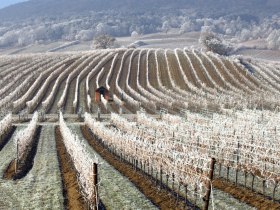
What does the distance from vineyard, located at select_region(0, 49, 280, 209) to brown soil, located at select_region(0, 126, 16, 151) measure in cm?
11

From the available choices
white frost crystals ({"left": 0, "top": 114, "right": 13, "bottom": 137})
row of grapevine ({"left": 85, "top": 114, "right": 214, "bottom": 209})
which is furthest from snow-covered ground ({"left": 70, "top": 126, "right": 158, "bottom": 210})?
white frost crystals ({"left": 0, "top": 114, "right": 13, "bottom": 137})

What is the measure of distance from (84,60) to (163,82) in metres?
38.5

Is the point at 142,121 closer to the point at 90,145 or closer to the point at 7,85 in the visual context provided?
the point at 90,145

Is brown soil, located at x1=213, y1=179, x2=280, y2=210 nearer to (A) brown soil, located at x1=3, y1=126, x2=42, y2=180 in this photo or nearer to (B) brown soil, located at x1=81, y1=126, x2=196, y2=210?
(B) brown soil, located at x1=81, y1=126, x2=196, y2=210

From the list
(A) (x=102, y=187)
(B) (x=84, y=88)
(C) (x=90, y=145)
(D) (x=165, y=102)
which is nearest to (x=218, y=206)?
(A) (x=102, y=187)

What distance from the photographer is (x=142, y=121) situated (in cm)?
6072

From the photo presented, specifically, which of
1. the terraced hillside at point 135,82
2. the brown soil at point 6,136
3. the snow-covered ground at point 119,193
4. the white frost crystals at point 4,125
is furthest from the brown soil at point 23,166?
the terraced hillside at point 135,82

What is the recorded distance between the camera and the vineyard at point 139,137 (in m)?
29.2

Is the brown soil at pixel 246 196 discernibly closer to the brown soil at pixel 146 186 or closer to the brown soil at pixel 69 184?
the brown soil at pixel 146 186

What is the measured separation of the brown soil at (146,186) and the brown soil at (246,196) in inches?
148

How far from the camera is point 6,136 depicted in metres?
56.5

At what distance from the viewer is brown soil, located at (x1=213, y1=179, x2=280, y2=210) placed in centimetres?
2792

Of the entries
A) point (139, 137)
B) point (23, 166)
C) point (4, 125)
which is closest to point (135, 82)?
point (4, 125)

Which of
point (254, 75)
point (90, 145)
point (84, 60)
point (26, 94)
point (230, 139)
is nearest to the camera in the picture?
point (230, 139)
